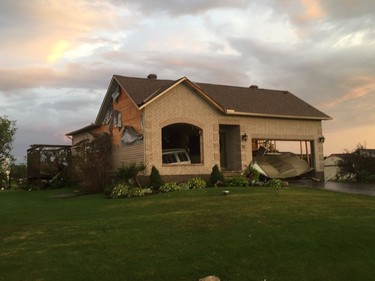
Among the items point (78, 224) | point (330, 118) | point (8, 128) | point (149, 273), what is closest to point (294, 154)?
point (330, 118)

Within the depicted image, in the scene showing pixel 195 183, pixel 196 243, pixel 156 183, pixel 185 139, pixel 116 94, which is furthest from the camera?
pixel 185 139

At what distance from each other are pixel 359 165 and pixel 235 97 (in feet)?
30.9

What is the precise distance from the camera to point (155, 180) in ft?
71.4

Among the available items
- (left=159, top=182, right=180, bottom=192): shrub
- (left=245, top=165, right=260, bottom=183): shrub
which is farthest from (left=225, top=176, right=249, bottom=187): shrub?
(left=159, top=182, right=180, bottom=192): shrub

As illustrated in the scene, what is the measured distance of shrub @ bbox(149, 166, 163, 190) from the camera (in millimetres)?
21656

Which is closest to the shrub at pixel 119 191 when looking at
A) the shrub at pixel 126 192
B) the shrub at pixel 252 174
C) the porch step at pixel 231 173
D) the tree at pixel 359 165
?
the shrub at pixel 126 192

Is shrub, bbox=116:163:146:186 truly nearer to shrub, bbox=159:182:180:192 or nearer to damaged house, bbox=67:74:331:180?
damaged house, bbox=67:74:331:180

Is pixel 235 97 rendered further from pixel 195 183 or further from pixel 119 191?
pixel 119 191

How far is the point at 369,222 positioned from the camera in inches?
467

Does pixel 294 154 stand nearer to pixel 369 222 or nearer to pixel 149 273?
pixel 369 222

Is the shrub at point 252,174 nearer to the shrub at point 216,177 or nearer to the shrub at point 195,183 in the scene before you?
the shrub at point 216,177

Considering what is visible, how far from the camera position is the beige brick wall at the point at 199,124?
921 inches

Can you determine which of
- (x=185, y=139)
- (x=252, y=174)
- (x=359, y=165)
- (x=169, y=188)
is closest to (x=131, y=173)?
(x=169, y=188)

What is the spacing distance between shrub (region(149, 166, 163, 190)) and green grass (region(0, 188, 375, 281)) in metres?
6.35
